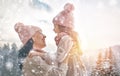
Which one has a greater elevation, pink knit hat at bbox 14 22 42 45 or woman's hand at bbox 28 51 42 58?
pink knit hat at bbox 14 22 42 45

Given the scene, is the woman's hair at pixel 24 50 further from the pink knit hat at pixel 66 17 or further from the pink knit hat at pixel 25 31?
the pink knit hat at pixel 66 17

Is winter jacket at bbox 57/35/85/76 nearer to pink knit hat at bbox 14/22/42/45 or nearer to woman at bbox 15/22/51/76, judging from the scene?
woman at bbox 15/22/51/76

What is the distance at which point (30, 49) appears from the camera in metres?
4.13

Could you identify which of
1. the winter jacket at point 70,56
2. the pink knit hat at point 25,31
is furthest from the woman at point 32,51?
the winter jacket at point 70,56

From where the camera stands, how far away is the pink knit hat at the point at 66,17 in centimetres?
413

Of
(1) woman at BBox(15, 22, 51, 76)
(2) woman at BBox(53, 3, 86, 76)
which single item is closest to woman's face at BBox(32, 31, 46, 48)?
(1) woman at BBox(15, 22, 51, 76)

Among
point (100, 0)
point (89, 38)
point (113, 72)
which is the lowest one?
point (113, 72)

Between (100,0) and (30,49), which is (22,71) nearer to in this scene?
(30,49)

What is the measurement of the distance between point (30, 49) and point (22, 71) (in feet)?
0.59

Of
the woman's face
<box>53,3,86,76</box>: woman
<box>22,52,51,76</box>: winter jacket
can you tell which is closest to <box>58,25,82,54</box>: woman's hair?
<box>53,3,86,76</box>: woman

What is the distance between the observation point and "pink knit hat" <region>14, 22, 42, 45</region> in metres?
4.15

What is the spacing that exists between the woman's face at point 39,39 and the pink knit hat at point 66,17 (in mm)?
145

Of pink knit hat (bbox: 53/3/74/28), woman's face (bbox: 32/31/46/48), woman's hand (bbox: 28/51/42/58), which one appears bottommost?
woman's hand (bbox: 28/51/42/58)

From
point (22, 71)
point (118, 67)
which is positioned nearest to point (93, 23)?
point (118, 67)
